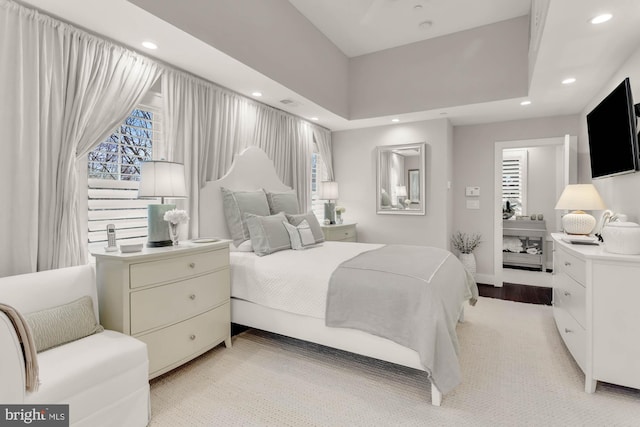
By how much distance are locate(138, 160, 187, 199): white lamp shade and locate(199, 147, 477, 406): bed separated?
2.46 feet

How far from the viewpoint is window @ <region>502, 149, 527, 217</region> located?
6.23 m

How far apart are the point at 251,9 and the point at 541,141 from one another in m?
4.08

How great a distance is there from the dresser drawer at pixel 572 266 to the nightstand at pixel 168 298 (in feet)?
8.53

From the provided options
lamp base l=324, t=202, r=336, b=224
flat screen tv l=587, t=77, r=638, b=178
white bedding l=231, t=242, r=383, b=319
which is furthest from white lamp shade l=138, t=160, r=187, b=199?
flat screen tv l=587, t=77, r=638, b=178

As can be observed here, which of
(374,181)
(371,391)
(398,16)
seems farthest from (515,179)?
(371,391)

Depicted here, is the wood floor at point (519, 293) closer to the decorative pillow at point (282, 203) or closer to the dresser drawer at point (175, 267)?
the decorative pillow at point (282, 203)

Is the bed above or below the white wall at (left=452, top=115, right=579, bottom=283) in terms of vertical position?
below

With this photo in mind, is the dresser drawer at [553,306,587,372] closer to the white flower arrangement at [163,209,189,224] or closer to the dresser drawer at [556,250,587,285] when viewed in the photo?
the dresser drawer at [556,250,587,285]

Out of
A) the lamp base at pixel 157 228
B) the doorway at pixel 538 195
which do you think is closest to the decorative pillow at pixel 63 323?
the lamp base at pixel 157 228

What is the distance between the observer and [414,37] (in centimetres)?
413

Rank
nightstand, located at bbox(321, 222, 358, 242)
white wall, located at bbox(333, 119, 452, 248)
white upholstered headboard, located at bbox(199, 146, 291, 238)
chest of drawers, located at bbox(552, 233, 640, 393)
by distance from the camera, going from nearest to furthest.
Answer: chest of drawers, located at bbox(552, 233, 640, 393), white upholstered headboard, located at bbox(199, 146, 291, 238), nightstand, located at bbox(321, 222, 358, 242), white wall, located at bbox(333, 119, 452, 248)

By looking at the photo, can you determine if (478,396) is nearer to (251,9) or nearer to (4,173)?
(4,173)

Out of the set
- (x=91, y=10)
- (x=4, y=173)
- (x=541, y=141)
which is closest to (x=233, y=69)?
(x=91, y=10)

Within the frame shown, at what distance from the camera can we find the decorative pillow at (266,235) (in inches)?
117
